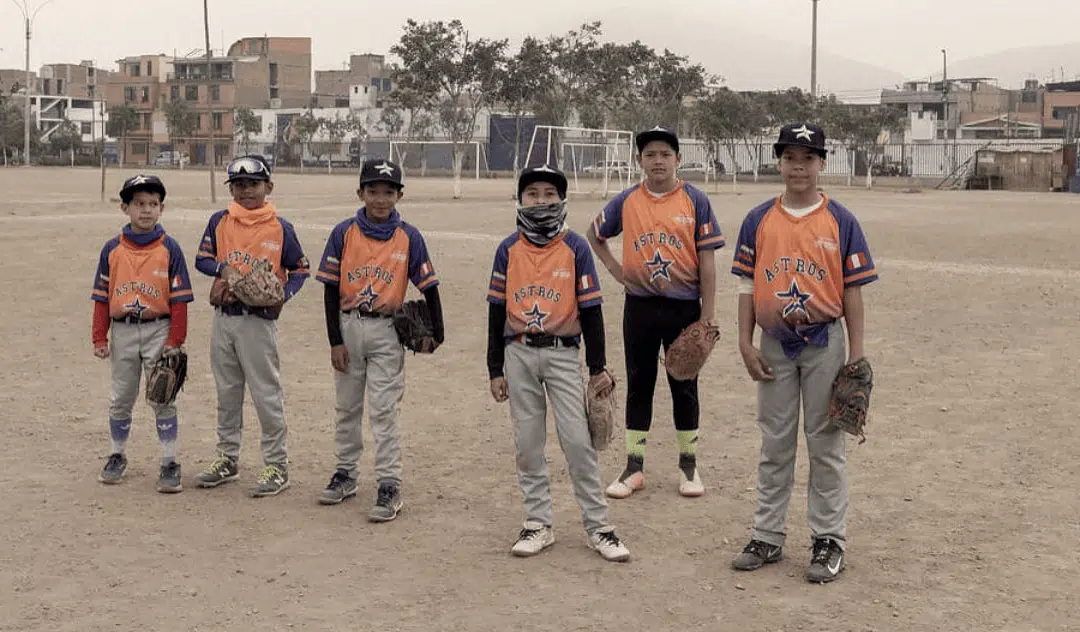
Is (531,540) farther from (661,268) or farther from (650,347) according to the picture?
(661,268)

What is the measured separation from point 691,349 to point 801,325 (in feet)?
3.15

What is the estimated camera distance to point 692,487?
21.6 ft

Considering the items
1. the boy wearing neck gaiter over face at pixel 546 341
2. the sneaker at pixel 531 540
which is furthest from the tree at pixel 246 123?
the sneaker at pixel 531 540

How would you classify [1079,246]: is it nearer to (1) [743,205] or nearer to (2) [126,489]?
(1) [743,205]

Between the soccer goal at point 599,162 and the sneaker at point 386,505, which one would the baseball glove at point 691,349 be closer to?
the sneaker at point 386,505

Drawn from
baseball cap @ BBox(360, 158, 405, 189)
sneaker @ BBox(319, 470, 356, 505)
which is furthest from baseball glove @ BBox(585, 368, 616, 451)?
sneaker @ BBox(319, 470, 356, 505)

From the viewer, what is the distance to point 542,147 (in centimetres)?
8094

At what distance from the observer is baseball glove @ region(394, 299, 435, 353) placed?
6.21 m

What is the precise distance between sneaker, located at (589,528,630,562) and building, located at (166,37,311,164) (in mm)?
105189

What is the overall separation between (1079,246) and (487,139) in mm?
75756

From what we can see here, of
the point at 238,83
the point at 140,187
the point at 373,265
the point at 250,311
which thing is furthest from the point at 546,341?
the point at 238,83

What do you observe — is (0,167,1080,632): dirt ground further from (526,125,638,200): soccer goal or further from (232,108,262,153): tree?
(232,108,262,153): tree

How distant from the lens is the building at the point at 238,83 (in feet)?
373

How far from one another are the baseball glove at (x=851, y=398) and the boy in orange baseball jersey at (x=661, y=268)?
47.2 inches
